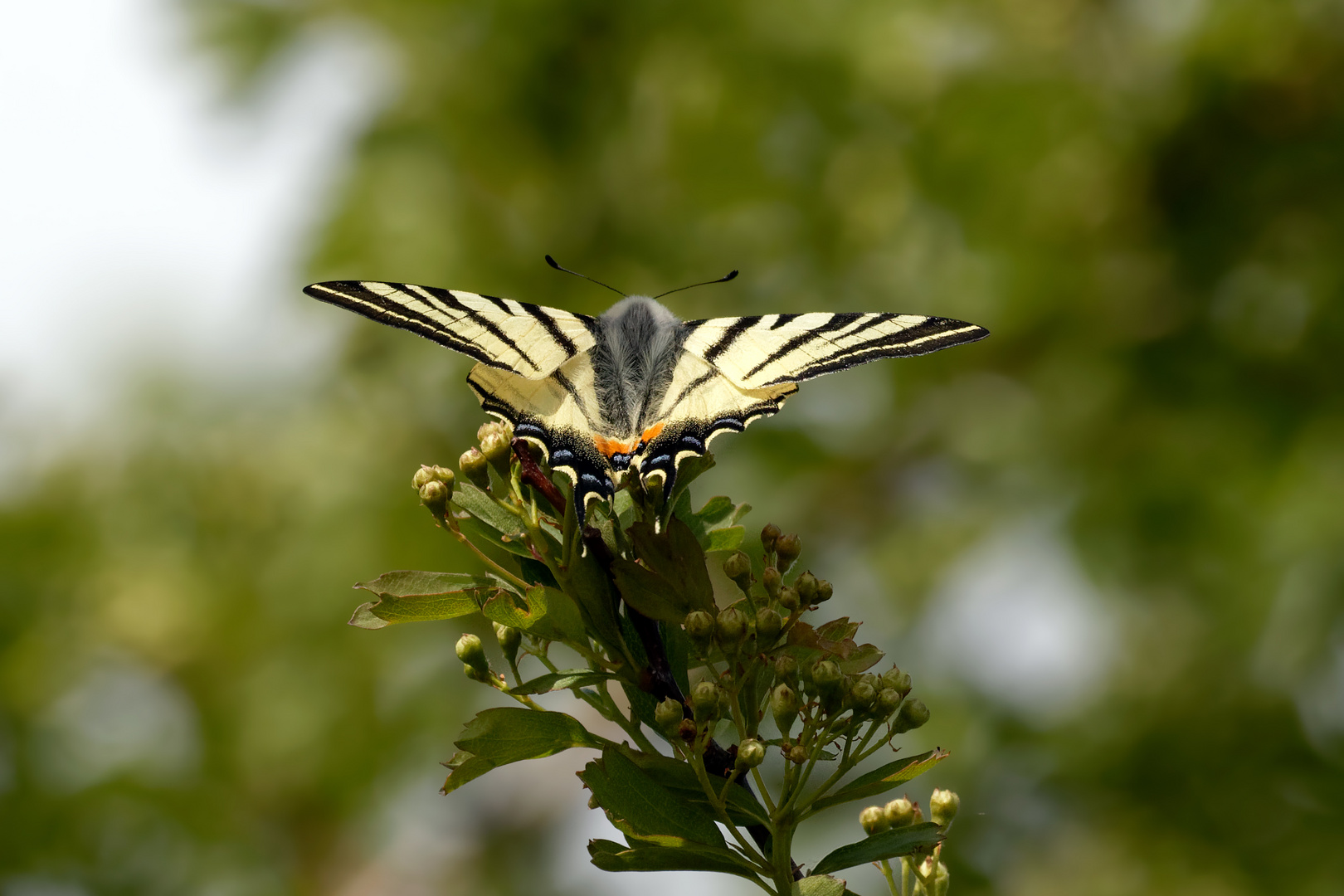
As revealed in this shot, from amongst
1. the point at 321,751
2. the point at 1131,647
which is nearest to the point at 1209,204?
the point at 1131,647

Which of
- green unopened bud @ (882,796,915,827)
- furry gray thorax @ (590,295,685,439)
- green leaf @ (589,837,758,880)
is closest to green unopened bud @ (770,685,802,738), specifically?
green leaf @ (589,837,758,880)

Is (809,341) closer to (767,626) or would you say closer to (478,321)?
(478,321)

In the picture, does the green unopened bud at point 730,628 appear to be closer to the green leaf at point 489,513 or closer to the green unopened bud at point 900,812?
the green leaf at point 489,513

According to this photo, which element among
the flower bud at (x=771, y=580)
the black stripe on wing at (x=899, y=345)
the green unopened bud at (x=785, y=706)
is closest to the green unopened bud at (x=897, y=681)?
the green unopened bud at (x=785, y=706)

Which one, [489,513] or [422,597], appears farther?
[489,513]

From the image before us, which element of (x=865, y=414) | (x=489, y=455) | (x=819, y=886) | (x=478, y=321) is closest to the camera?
(x=819, y=886)

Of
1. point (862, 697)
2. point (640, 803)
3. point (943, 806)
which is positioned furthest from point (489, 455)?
point (943, 806)
